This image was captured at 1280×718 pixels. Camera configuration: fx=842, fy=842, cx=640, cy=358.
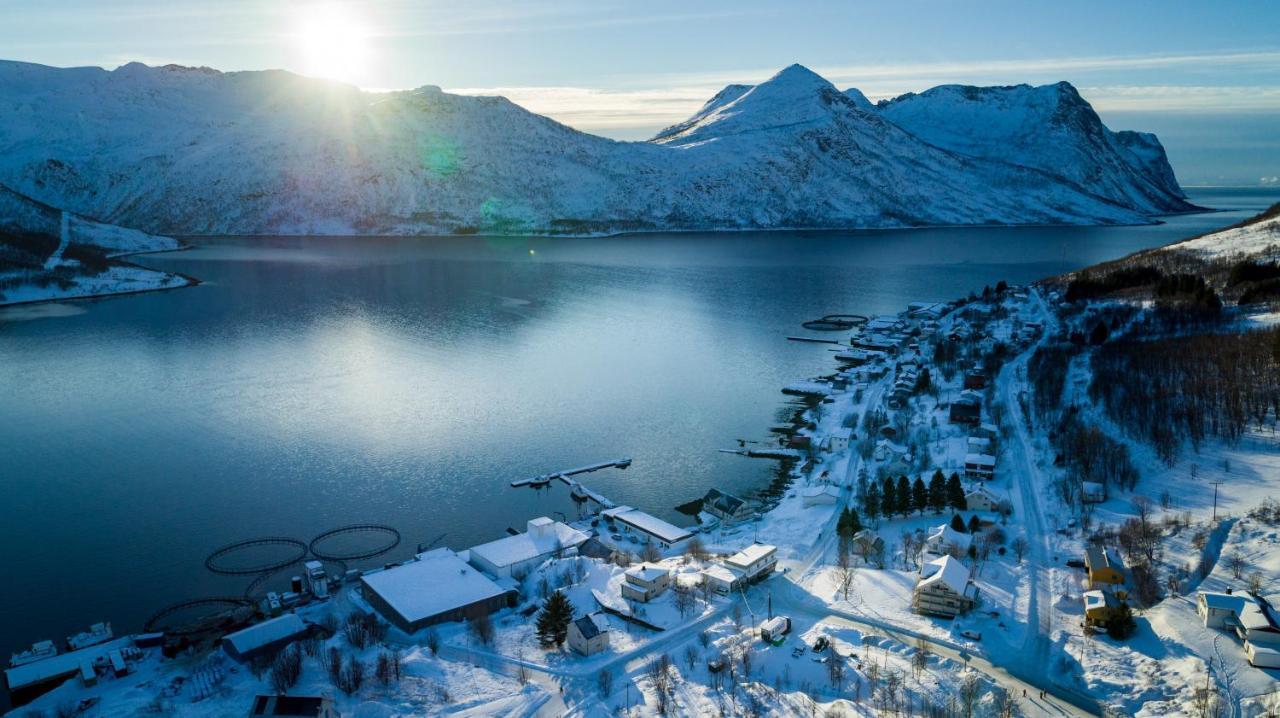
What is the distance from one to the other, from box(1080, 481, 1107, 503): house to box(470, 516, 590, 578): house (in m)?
14.9

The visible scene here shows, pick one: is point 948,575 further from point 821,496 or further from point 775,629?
point 821,496

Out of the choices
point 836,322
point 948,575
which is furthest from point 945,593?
point 836,322

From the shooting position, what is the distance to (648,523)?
2752 cm

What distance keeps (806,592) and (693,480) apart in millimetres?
10479

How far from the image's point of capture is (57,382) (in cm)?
4497

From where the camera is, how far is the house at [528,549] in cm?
2384

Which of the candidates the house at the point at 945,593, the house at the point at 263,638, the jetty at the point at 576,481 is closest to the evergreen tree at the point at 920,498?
the house at the point at 945,593

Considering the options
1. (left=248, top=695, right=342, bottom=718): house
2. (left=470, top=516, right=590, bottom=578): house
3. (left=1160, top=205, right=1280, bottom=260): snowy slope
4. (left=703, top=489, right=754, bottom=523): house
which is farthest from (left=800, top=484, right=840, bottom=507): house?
(left=1160, top=205, right=1280, bottom=260): snowy slope

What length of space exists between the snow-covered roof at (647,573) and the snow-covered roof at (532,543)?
11.7 feet

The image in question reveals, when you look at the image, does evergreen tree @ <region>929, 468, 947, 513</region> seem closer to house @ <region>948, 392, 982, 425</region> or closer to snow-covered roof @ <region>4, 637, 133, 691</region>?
house @ <region>948, 392, 982, 425</region>

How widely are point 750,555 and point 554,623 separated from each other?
580cm

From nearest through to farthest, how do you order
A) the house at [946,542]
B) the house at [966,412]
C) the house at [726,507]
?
the house at [946,542] < the house at [726,507] < the house at [966,412]

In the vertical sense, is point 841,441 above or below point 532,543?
above

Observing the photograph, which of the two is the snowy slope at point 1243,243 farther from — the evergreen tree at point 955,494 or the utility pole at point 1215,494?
the evergreen tree at point 955,494
